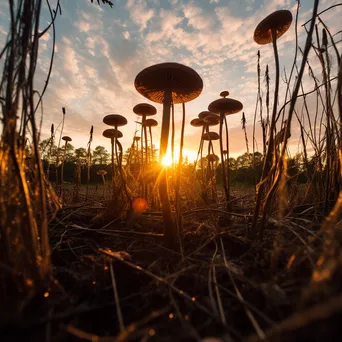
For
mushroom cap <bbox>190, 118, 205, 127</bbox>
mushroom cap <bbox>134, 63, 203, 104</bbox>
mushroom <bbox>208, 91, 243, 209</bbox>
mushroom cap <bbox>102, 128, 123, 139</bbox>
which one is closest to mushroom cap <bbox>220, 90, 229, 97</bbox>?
mushroom <bbox>208, 91, 243, 209</bbox>

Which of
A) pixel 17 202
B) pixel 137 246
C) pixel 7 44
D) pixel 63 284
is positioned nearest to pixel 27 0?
pixel 7 44

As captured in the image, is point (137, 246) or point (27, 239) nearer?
point (27, 239)

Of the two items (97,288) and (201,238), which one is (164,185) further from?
→ (97,288)

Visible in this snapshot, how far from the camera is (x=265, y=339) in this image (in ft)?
1.90

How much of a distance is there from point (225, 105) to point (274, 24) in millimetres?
1506

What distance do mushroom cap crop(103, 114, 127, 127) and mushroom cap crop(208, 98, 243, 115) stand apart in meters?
1.75

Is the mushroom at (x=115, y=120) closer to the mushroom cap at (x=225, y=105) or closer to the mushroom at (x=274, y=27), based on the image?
the mushroom cap at (x=225, y=105)

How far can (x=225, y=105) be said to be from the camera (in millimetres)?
3453

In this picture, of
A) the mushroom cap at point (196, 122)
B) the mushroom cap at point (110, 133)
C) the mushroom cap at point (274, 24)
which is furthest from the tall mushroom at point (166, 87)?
the mushroom cap at point (110, 133)

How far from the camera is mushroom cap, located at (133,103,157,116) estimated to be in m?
3.21

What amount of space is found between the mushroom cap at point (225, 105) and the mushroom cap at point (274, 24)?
3.64 feet

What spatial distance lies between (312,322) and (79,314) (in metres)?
0.88

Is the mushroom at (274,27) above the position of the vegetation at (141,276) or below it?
above

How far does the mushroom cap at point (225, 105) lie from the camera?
3.36 m
